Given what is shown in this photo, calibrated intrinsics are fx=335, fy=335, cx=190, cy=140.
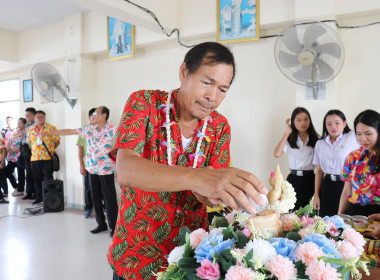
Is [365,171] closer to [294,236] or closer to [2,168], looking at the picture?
[294,236]

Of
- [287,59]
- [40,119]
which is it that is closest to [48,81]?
[40,119]

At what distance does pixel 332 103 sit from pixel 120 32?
123 inches

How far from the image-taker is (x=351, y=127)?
3.56 meters

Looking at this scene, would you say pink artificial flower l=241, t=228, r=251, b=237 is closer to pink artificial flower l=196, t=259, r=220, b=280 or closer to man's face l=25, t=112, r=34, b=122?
pink artificial flower l=196, t=259, r=220, b=280

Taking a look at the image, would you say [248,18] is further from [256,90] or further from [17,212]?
[17,212]

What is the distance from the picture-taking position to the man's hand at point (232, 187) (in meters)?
0.69

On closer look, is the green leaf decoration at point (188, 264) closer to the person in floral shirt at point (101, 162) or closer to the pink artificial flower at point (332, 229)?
the pink artificial flower at point (332, 229)

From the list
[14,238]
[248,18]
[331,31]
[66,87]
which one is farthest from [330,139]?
[66,87]

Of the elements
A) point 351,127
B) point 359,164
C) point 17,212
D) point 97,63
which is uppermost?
point 97,63

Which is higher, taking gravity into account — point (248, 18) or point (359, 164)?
point (248, 18)

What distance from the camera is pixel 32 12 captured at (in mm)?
5559

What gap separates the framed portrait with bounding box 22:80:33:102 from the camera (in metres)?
6.84

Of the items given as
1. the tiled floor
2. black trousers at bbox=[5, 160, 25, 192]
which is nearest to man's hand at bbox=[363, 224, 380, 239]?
the tiled floor

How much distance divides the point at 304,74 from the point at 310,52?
0.22 meters
